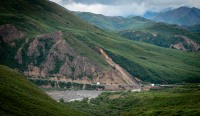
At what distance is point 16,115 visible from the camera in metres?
127

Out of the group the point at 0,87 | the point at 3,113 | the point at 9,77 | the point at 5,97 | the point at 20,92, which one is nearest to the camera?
the point at 3,113

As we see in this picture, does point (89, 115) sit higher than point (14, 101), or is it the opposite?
point (14, 101)

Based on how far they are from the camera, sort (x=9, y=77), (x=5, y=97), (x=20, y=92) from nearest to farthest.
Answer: (x=5, y=97) → (x=20, y=92) → (x=9, y=77)

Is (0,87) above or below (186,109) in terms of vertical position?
above

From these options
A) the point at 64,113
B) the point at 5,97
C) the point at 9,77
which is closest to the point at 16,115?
the point at 5,97

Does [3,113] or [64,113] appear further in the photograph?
[64,113]

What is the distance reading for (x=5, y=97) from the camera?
464 feet

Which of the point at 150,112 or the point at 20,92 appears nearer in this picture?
the point at 20,92

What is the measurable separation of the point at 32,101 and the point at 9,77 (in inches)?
1304

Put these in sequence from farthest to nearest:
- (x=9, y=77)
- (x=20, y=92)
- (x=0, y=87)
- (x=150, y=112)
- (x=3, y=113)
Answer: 1. (x=150, y=112)
2. (x=9, y=77)
3. (x=20, y=92)
4. (x=0, y=87)
5. (x=3, y=113)

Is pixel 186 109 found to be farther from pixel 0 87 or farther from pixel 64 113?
pixel 0 87

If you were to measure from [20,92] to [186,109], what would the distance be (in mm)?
89474

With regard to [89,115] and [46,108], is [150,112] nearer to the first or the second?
[89,115]

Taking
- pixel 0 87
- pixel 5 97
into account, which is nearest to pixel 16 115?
pixel 5 97
